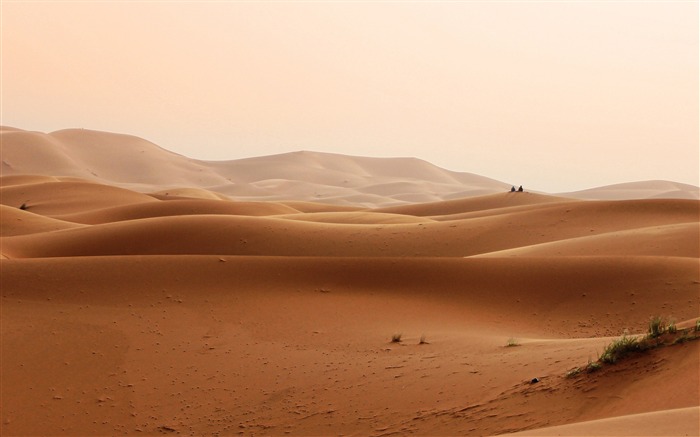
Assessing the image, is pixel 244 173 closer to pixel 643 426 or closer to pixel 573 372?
pixel 573 372

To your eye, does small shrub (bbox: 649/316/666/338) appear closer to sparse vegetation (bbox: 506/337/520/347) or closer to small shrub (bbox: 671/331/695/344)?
A: small shrub (bbox: 671/331/695/344)

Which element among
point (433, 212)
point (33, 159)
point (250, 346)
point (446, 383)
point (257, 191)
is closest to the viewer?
point (446, 383)

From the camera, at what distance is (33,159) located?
108 m

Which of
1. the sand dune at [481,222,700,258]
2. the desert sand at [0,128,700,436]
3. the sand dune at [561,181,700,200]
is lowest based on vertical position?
the desert sand at [0,128,700,436]

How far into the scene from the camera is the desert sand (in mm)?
7379

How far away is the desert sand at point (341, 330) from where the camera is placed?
738 centimetres

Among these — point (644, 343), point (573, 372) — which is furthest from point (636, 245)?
point (573, 372)

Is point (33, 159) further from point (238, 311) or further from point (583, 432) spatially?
point (583, 432)

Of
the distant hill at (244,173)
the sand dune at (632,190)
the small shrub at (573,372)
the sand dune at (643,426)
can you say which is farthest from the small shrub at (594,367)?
the sand dune at (632,190)

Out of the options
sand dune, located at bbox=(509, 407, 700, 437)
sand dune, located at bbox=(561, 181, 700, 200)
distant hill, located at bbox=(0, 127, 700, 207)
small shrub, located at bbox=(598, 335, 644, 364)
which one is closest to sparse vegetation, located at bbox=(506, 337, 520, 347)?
small shrub, located at bbox=(598, 335, 644, 364)

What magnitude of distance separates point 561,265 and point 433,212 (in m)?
34.9

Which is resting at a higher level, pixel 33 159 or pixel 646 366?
pixel 33 159

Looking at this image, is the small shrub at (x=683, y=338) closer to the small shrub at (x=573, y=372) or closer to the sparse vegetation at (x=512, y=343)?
the small shrub at (x=573, y=372)

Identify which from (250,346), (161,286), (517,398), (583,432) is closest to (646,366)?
(517,398)
